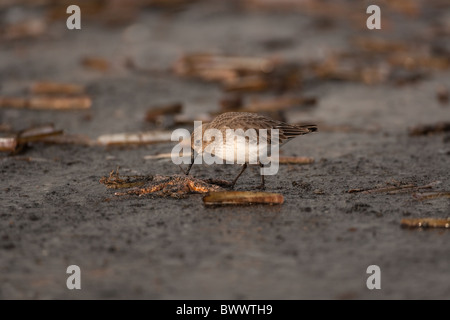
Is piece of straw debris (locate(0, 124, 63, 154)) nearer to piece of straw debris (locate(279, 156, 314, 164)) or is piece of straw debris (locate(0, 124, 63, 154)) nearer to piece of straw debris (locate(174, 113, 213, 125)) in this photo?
piece of straw debris (locate(174, 113, 213, 125))

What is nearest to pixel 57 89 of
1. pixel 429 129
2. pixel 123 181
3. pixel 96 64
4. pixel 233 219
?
pixel 96 64

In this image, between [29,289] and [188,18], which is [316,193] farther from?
[188,18]

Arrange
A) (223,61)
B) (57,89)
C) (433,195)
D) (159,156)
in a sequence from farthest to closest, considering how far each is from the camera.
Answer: (223,61) → (57,89) → (159,156) → (433,195)

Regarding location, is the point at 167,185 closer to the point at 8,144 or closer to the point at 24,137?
the point at 8,144

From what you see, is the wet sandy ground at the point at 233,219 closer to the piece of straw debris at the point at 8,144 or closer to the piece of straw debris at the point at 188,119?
the piece of straw debris at the point at 8,144

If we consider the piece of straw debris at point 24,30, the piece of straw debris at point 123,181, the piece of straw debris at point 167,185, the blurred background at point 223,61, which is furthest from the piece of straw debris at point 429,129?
the piece of straw debris at point 24,30
